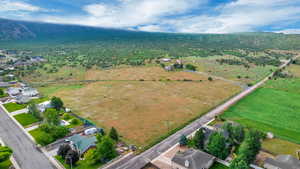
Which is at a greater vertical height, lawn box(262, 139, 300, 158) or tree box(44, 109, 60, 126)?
tree box(44, 109, 60, 126)

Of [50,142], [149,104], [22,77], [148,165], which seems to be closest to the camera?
[148,165]

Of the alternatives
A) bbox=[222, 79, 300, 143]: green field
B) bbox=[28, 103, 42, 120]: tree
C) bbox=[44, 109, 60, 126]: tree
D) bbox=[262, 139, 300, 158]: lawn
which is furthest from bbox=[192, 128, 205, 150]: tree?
bbox=[28, 103, 42, 120]: tree

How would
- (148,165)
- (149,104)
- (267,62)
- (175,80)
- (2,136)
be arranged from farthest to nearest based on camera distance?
1. (267,62)
2. (175,80)
3. (149,104)
4. (2,136)
5. (148,165)

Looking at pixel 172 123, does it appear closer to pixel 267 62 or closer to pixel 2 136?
pixel 2 136

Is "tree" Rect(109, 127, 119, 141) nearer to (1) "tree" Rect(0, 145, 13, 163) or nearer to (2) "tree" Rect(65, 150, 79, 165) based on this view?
(2) "tree" Rect(65, 150, 79, 165)

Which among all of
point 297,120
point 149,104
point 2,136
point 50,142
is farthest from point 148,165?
point 297,120

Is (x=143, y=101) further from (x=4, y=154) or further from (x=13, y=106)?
(x=13, y=106)

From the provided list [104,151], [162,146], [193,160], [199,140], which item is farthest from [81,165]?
[199,140]

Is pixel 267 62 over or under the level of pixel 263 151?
over
